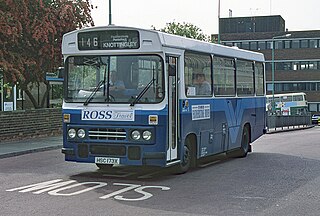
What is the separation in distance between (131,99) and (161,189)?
2.01 metres

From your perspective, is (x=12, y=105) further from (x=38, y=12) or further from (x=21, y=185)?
(x=21, y=185)

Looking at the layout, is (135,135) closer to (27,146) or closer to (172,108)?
(172,108)

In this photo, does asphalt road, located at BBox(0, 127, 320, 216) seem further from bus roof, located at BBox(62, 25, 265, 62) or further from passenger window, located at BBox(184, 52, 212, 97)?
bus roof, located at BBox(62, 25, 265, 62)

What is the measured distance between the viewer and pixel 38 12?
77.4ft

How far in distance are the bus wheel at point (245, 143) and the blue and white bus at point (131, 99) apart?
4.19 m

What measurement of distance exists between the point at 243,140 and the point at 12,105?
20.2 m

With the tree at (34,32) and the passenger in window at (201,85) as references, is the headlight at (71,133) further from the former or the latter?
the tree at (34,32)

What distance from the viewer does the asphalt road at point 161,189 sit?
9.22 m

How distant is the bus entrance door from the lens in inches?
479

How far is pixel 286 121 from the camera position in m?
49.1

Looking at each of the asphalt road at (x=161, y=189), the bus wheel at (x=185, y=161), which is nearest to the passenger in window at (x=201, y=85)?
the bus wheel at (x=185, y=161)

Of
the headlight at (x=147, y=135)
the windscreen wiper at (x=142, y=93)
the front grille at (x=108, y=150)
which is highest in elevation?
the windscreen wiper at (x=142, y=93)

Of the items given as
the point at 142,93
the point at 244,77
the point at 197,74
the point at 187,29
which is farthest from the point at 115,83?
the point at 187,29

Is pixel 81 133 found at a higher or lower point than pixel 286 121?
higher
